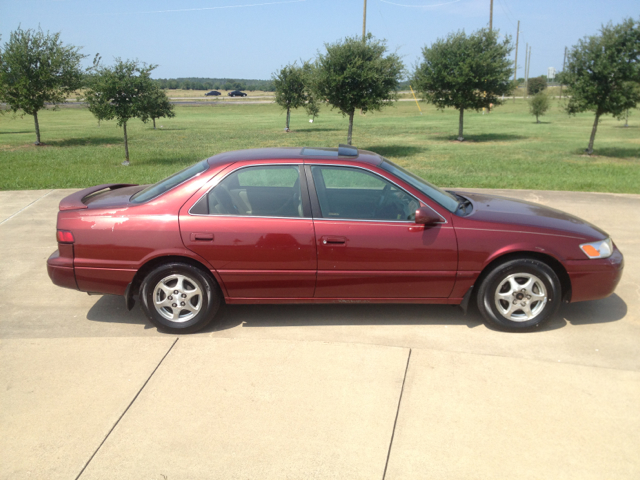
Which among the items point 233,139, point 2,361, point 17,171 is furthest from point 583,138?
point 2,361

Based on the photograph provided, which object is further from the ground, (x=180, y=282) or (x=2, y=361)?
(x=180, y=282)

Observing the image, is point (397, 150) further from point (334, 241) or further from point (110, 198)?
point (334, 241)

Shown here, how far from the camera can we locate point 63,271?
465cm

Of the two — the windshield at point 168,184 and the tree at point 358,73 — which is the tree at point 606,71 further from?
the windshield at point 168,184

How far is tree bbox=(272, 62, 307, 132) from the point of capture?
32.5 m

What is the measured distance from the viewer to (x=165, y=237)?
14.8 ft

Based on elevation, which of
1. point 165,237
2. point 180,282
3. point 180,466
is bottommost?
point 180,466

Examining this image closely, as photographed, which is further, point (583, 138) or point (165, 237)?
point (583, 138)

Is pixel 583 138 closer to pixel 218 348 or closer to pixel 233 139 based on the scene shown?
pixel 233 139

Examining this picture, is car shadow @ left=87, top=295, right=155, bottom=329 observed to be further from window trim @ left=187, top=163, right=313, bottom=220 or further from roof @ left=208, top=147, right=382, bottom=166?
roof @ left=208, top=147, right=382, bottom=166

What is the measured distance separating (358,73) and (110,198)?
17.2 m

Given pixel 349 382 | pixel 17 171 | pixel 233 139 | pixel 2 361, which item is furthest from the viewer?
pixel 233 139

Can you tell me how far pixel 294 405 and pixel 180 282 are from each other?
160 cm

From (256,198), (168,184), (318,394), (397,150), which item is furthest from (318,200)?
(397,150)
